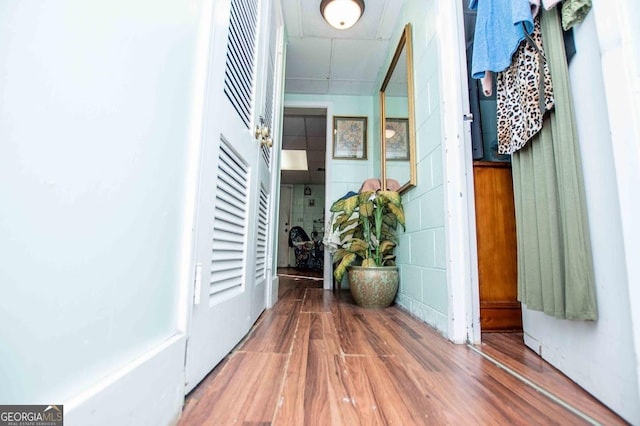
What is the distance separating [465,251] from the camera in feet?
3.88

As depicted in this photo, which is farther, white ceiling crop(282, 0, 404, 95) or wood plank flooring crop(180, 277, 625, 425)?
white ceiling crop(282, 0, 404, 95)

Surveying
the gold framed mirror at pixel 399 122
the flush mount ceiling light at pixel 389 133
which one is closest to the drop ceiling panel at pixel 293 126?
the gold framed mirror at pixel 399 122

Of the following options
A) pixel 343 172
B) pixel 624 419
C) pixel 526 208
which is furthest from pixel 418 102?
pixel 624 419

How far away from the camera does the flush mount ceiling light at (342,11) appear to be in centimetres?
184

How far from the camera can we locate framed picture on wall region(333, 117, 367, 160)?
2.97 metres

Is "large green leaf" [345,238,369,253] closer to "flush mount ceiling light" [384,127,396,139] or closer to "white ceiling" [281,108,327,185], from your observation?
"flush mount ceiling light" [384,127,396,139]

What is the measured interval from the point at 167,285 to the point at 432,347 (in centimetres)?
96

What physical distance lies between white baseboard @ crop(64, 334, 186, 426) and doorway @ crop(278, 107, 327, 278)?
3.03 meters

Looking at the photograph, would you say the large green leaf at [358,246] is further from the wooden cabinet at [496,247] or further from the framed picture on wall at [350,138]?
the framed picture on wall at [350,138]

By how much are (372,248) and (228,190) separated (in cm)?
126

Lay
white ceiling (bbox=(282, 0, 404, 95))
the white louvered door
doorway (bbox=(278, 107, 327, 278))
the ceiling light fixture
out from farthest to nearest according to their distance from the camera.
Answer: the ceiling light fixture
doorway (bbox=(278, 107, 327, 278))
white ceiling (bbox=(282, 0, 404, 95))
the white louvered door

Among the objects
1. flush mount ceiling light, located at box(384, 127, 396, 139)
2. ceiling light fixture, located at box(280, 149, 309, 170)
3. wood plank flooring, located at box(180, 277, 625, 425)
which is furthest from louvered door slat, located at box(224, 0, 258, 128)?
ceiling light fixture, located at box(280, 149, 309, 170)

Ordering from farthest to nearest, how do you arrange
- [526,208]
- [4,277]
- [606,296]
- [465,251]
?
1. [465,251]
2. [526,208]
3. [606,296]
4. [4,277]

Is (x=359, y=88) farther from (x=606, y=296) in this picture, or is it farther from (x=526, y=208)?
(x=606, y=296)
